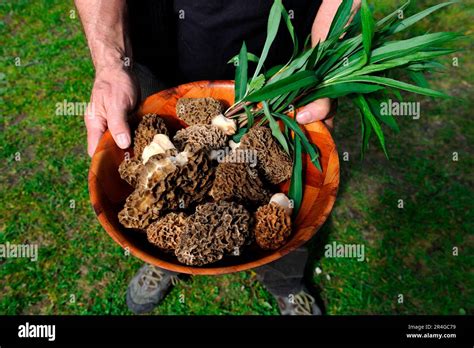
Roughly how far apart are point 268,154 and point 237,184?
5.9 inches

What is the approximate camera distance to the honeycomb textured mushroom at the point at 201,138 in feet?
4.36

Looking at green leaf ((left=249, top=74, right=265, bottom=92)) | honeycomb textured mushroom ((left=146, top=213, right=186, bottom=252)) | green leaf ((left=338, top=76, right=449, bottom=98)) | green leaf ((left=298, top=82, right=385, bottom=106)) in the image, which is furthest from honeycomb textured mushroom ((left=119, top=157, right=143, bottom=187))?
green leaf ((left=338, top=76, right=449, bottom=98))

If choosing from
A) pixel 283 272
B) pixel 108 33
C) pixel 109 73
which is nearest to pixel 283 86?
pixel 109 73

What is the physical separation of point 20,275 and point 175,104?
4.26ft

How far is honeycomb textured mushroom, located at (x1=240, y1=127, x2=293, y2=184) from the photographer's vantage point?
134 centimetres

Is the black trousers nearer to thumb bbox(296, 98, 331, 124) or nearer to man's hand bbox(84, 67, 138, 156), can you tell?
man's hand bbox(84, 67, 138, 156)

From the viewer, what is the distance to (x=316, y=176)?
1331 millimetres

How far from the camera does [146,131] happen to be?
1.30 metres

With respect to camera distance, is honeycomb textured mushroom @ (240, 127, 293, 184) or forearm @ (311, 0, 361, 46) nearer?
honeycomb textured mushroom @ (240, 127, 293, 184)

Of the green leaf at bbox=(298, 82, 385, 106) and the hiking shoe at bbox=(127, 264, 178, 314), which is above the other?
the green leaf at bbox=(298, 82, 385, 106)

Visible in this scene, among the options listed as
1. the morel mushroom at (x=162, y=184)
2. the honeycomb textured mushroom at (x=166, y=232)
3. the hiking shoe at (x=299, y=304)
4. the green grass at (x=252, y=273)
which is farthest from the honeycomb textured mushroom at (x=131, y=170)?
the hiking shoe at (x=299, y=304)

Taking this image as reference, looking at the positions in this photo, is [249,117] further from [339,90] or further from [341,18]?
[341,18]

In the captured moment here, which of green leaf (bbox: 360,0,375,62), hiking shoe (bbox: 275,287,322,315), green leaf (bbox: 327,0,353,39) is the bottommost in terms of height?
hiking shoe (bbox: 275,287,322,315)

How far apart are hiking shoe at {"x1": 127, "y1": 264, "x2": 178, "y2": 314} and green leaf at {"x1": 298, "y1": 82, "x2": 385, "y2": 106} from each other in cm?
114
